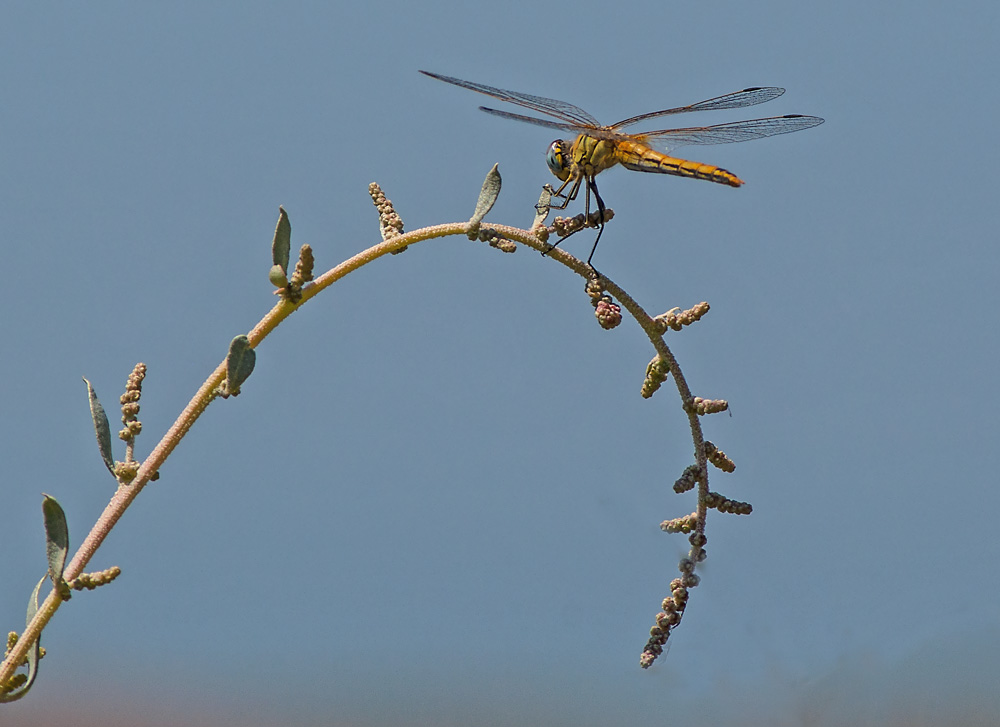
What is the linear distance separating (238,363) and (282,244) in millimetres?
284

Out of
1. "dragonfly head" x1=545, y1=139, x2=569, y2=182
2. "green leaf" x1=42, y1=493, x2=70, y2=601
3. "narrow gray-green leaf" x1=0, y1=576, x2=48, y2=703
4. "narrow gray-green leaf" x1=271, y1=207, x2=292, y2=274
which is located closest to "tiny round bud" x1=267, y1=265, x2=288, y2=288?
"narrow gray-green leaf" x1=271, y1=207, x2=292, y2=274

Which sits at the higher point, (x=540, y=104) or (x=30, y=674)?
(x=540, y=104)

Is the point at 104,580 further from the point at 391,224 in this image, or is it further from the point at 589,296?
the point at 589,296

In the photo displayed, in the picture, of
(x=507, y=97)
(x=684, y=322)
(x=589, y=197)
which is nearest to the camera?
(x=684, y=322)

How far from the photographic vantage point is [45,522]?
193 cm

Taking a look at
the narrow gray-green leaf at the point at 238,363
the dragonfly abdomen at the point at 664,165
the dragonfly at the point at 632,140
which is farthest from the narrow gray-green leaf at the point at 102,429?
the dragonfly abdomen at the point at 664,165

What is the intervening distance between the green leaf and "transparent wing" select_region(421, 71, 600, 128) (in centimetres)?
132

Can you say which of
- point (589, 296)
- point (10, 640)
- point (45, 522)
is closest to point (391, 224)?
point (589, 296)

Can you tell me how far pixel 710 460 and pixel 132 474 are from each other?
130 centimetres

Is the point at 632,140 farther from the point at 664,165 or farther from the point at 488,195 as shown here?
the point at 488,195

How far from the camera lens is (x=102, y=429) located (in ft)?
6.82

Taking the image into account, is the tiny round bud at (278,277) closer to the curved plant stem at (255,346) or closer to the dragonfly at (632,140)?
the curved plant stem at (255,346)

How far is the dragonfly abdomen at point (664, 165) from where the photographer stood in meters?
2.88

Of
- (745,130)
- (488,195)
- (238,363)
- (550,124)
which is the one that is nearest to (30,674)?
(238,363)
